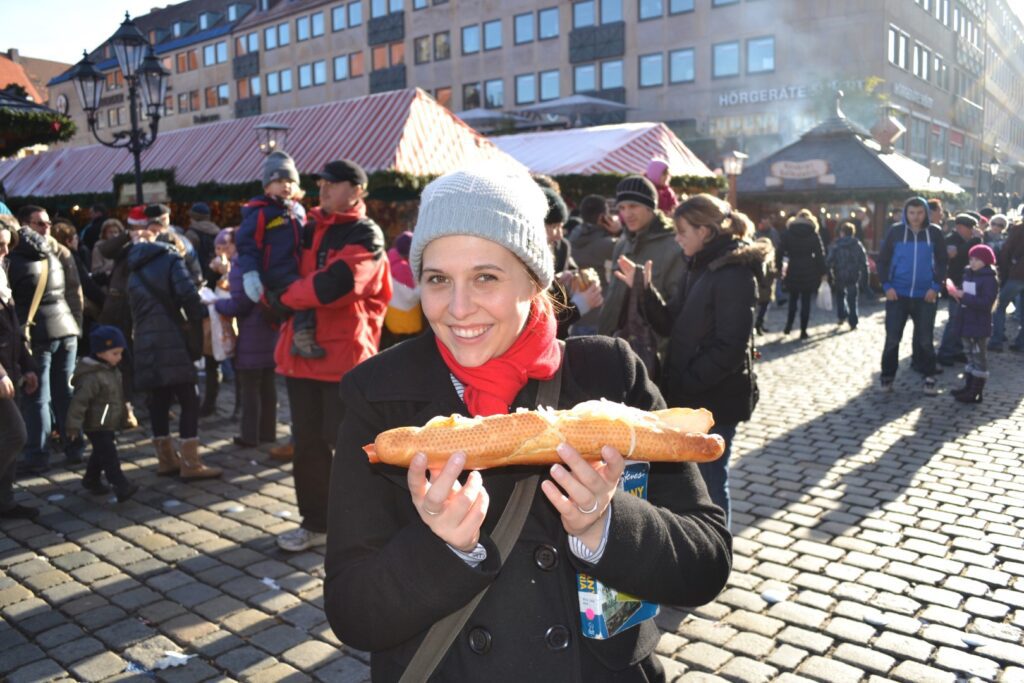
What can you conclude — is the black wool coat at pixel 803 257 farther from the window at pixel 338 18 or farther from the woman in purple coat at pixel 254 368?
the window at pixel 338 18

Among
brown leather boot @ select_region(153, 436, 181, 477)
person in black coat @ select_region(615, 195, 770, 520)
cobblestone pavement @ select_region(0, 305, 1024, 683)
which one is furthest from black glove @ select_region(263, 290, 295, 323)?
brown leather boot @ select_region(153, 436, 181, 477)

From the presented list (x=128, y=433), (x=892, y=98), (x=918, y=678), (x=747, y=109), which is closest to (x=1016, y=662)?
(x=918, y=678)

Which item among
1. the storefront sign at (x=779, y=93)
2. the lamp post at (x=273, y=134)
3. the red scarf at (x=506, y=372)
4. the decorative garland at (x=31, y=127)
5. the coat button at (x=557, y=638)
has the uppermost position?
the storefront sign at (x=779, y=93)

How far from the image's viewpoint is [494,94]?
52344 mm

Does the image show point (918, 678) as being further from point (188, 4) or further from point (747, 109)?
point (188, 4)

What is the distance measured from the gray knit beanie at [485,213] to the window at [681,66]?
4616 centimetres

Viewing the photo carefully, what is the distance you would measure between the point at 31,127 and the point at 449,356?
980 cm

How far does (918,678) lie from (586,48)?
157ft

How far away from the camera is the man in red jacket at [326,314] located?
16.8 ft

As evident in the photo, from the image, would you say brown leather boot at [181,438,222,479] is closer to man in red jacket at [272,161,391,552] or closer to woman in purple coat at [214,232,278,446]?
woman in purple coat at [214,232,278,446]

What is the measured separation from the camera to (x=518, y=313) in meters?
1.93

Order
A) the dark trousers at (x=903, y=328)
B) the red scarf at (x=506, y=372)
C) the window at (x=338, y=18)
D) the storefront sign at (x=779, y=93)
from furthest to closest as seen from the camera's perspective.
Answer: the window at (x=338, y=18)
the storefront sign at (x=779, y=93)
the dark trousers at (x=903, y=328)
the red scarf at (x=506, y=372)

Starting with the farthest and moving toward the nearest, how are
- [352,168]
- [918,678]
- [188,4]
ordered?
[188,4] < [352,168] < [918,678]

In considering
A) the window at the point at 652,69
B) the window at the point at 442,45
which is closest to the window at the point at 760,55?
the window at the point at 652,69
